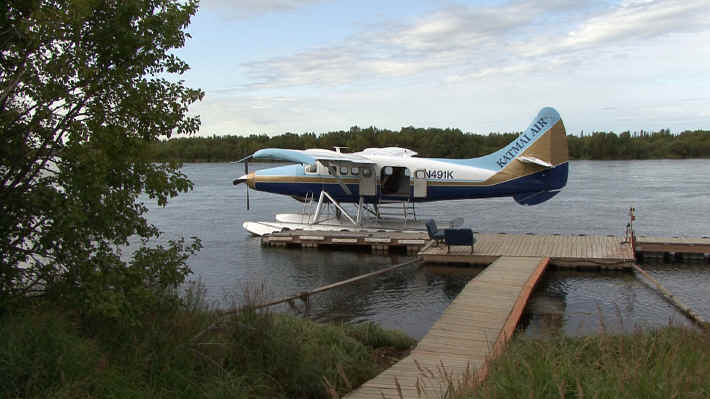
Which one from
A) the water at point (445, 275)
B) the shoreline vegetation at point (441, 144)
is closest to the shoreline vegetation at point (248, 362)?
the water at point (445, 275)

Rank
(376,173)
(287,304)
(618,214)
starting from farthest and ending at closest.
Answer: (618,214) < (376,173) < (287,304)

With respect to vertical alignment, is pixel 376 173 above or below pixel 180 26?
below

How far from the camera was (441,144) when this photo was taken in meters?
69.6

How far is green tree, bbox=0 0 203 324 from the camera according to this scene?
471cm

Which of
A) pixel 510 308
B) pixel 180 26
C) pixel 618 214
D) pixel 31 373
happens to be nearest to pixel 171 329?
pixel 31 373

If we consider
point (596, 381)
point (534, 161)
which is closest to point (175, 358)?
point (596, 381)

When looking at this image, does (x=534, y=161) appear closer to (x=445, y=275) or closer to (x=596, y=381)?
(x=445, y=275)

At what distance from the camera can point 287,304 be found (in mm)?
10430

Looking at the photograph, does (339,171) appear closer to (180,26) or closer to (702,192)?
(180,26)

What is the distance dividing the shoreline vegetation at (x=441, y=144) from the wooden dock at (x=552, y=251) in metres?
52.6

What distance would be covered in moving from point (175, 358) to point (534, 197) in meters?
13.9

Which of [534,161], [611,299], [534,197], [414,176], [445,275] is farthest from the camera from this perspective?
[414,176]

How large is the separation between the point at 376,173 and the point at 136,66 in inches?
506

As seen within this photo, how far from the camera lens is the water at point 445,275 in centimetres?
981
